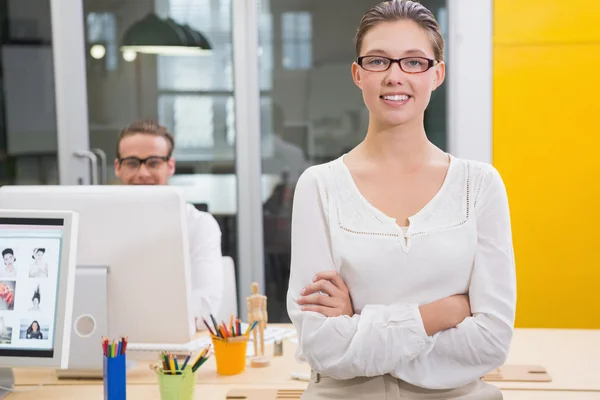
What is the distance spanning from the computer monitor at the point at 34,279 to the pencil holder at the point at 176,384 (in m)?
0.23

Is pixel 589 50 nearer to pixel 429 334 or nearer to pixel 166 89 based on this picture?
pixel 166 89

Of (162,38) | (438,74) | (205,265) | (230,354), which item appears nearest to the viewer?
(438,74)

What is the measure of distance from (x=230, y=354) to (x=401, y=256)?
659 mm

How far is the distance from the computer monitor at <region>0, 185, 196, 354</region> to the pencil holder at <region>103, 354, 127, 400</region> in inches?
12.5

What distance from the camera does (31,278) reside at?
1625mm

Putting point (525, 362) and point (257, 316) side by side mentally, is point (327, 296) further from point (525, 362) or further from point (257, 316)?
point (525, 362)

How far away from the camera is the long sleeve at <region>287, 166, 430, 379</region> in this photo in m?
1.41

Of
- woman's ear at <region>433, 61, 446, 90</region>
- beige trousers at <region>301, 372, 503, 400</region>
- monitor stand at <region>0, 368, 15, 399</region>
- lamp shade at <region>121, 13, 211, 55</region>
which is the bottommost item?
monitor stand at <region>0, 368, 15, 399</region>

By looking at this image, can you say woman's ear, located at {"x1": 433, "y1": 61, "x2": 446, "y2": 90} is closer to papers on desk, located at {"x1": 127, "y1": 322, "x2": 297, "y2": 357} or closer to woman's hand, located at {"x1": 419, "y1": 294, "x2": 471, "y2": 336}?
woman's hand, located at {"x1": 419, "y1": 294, "x2": 471, "y2": 336}

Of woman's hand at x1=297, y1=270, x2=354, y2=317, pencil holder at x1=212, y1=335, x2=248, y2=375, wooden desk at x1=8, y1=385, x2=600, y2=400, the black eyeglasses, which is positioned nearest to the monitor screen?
wooden desk at x1=8, y1=385, x2=600, y2=400

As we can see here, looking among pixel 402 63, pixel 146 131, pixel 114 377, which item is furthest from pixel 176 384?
pixel 146 131

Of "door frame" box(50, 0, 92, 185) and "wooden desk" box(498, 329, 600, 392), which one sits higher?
"door frame" box(50, 0, 92, 185)

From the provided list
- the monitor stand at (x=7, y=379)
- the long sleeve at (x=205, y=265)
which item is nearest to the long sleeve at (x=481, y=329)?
the monitor stand at (x=7, y=379)

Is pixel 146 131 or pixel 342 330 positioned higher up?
pixel 146 131
